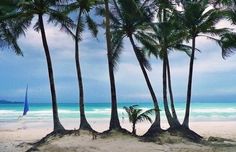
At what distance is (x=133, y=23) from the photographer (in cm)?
2408

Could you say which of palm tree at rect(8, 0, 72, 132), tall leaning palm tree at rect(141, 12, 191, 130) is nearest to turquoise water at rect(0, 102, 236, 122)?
tall leaning palm tree at rect(141, 12, 191, 130)

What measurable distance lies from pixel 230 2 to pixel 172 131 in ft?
21.5

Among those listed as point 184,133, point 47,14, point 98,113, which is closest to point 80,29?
point 47,14

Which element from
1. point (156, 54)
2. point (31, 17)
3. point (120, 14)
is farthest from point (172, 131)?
point (31, 17)

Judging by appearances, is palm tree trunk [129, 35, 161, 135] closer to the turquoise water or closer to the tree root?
the tree root

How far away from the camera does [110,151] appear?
61.5 ft

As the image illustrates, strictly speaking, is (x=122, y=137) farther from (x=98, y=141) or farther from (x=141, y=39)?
(x=141, y=39)

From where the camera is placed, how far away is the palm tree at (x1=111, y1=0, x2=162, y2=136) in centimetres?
2328

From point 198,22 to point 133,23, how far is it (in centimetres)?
320

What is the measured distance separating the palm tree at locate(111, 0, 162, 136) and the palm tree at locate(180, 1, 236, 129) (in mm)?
1790

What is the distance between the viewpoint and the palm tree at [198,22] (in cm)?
2362

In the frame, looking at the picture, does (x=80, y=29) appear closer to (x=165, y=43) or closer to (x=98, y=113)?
(x=165, y=43)

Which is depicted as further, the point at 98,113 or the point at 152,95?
the point at 98,113

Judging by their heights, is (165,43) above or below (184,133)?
above
